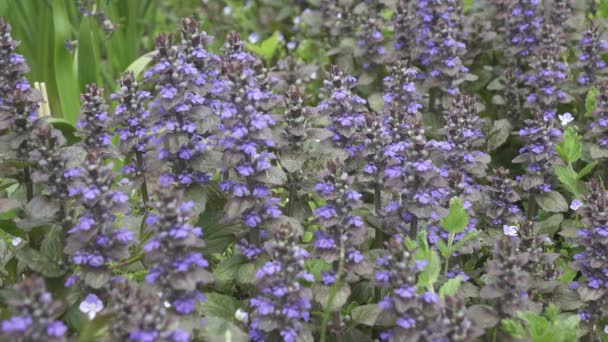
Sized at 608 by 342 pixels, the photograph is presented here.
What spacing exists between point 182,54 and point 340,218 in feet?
3.70

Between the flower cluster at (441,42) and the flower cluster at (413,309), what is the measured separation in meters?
2.07

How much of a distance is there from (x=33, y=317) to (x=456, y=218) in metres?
1.94

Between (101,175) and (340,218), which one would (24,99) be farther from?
(340,218)

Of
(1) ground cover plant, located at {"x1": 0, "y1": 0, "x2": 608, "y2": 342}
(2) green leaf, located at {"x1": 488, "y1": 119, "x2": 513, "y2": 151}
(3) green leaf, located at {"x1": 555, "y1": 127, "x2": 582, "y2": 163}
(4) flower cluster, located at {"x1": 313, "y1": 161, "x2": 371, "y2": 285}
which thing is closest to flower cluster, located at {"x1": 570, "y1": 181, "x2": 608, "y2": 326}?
(1) ground cover plant, located at {"x1": 0, "y1": 0, "x2": 608, "y2": 342}

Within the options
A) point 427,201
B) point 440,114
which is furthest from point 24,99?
point 440,114

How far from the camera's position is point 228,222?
141 inches

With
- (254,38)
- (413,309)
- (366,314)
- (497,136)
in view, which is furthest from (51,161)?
(254,38)

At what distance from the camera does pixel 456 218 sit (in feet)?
11.5

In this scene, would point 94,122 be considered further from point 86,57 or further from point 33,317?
point 86,57

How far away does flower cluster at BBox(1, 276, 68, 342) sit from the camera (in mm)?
2457

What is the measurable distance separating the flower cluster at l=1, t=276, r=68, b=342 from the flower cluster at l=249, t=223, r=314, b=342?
Result: 2.65 ft

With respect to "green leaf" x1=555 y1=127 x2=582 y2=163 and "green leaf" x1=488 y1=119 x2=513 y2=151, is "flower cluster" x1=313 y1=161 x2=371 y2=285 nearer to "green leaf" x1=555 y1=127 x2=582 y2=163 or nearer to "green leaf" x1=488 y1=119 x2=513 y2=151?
"green leaf" x1=555 y1=127 x2=582 y2=163

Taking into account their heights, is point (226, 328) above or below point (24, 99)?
below

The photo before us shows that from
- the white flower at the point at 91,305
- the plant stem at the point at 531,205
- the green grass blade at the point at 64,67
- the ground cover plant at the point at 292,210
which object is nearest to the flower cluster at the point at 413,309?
the ground cover plant at the point at 292,210
